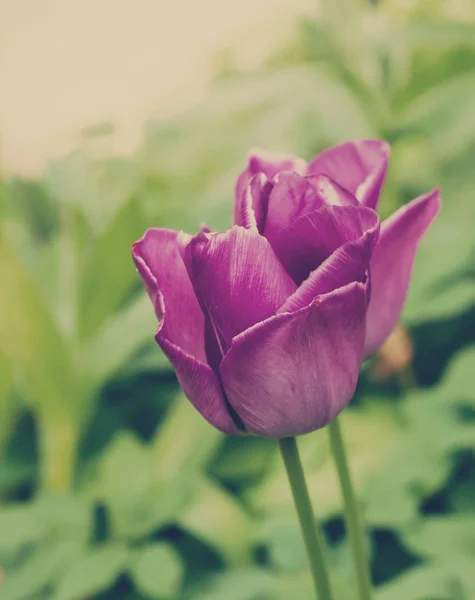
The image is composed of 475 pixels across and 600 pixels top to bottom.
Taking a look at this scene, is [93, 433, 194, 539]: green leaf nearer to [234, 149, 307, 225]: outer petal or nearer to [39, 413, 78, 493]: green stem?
[39, 413, 78, 493]: green stem

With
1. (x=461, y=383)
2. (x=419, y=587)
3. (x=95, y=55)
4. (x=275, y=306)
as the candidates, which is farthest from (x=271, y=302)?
(x=95, y=55)

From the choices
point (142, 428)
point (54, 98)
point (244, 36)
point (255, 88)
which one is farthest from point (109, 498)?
point (54, 98)

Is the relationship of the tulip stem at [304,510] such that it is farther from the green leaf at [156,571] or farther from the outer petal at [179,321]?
the green leaf at [156,571]

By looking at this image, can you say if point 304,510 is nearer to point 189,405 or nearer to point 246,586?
point 246,586

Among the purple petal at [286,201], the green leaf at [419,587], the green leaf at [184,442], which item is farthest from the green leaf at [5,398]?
the purple petal at [286,201]

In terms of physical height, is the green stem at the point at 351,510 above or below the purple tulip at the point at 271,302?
below
